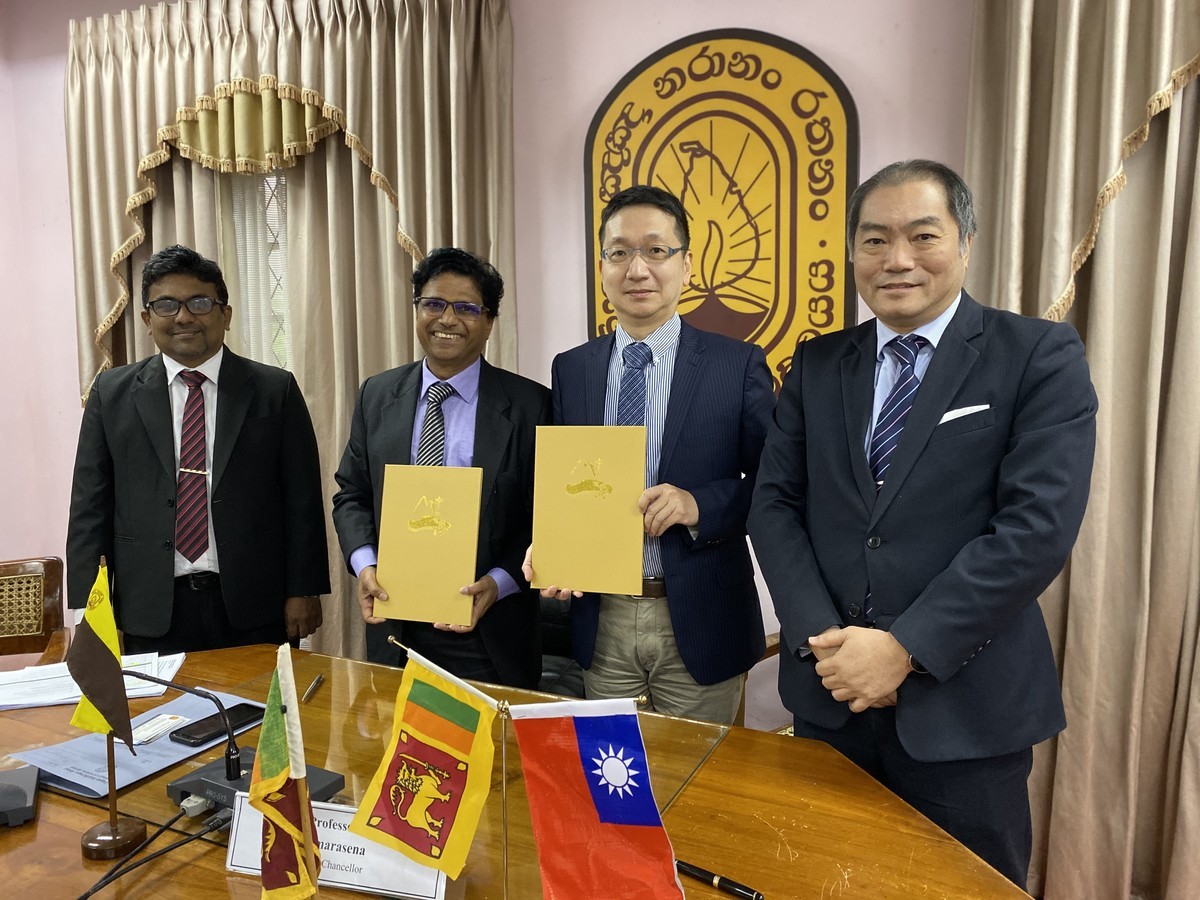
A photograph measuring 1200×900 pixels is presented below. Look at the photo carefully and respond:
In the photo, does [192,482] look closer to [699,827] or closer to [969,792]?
[699,827]

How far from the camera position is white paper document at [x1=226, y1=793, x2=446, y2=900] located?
105cm

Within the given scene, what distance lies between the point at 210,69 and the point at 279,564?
2196 mm

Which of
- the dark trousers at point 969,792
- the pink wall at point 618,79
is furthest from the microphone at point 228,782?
the pink wall at point 618,79

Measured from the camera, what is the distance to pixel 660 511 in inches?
65.4

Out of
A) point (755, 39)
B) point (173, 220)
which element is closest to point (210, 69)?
point (173, 220)

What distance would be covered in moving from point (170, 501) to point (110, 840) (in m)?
1.27

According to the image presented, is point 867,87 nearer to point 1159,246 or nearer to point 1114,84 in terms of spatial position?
point 1114,84

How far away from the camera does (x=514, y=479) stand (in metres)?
2.03

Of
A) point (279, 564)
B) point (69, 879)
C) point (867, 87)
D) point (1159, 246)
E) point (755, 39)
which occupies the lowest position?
point (69, 879)

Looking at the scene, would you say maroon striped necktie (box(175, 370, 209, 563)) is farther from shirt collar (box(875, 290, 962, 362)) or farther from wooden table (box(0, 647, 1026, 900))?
shirt collar (box(875, 290, 962, 362))

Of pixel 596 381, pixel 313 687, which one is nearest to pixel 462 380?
pixel 596 381

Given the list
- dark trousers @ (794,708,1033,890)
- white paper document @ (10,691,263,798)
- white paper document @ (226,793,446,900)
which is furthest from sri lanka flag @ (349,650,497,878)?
dark trousers @ (794,708,1033,890)

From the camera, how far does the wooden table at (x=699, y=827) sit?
105cm

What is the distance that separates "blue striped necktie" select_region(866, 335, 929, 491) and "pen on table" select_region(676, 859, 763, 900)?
72 cm
